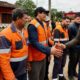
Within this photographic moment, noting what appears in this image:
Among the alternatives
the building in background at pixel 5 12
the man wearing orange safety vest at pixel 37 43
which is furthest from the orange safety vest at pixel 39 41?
the building in background at pixel 5 12

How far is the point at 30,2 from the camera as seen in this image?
219ft

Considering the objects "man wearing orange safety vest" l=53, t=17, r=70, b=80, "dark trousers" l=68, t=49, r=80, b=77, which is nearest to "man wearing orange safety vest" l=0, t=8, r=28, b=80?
"man wearing orange safety vest" l=53, t=17, r=70, b=80

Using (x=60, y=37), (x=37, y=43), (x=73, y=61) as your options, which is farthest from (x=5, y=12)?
(x=37, y=43)

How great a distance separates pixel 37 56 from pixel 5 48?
1817mm

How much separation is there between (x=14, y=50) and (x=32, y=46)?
1465mm

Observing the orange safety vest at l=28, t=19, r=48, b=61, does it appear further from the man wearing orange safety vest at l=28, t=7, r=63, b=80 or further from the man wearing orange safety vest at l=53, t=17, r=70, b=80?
the man wearing orange safety vest at l=53, t=17, r=70, b=80

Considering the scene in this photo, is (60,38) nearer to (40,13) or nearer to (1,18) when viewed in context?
(40,13)

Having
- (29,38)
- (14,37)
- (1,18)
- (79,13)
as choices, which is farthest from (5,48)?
(1,18)

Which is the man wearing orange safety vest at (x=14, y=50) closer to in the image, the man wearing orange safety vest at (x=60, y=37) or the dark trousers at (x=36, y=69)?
the dark trousers at (x=36, y=69)

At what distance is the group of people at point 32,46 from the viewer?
4.61 m

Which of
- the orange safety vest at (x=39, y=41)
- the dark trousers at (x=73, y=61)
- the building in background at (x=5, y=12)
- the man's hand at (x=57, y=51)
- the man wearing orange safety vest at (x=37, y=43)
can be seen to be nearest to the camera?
the man's hand at (x=57, y=51)

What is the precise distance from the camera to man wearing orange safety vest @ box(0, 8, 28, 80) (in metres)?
4.55

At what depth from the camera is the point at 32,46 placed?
245 inches

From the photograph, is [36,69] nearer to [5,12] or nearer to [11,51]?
[11,51]
